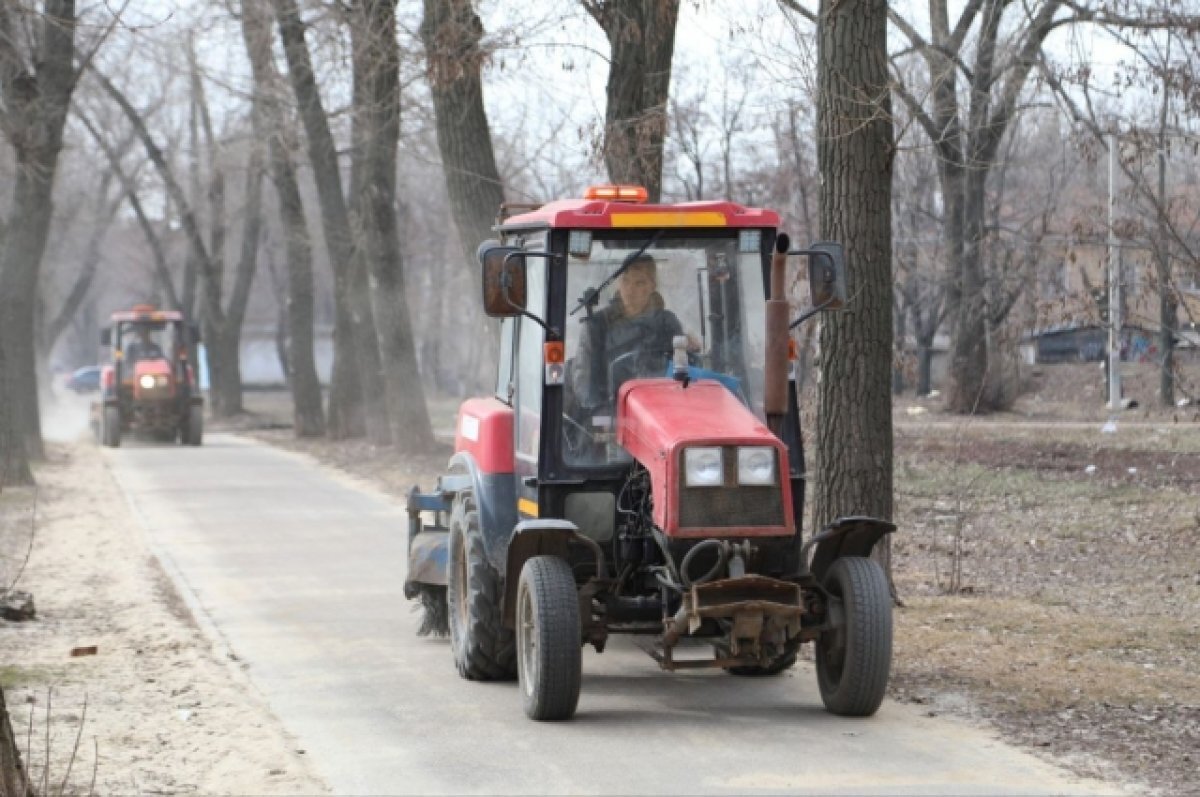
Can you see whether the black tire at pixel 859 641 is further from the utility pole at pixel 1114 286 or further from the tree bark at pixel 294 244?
the tree bark at pixel 294 244

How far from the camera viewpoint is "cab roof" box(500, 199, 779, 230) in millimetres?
9453

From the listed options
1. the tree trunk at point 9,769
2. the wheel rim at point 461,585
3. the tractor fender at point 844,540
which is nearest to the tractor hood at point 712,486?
the tractor fender at point 844,540

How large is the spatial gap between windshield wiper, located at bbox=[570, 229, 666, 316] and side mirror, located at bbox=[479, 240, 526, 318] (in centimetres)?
42

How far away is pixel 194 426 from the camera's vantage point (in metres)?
34.7

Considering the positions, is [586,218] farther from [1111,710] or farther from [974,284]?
[974,284]

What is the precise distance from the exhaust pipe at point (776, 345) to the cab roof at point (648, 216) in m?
0.38

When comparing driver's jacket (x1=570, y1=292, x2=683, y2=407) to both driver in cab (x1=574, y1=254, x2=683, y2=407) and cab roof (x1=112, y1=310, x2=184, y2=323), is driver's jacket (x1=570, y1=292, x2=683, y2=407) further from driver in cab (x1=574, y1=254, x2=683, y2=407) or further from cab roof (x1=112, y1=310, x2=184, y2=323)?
cab roof (x1=112, y1=310, x2=184, y2=323)

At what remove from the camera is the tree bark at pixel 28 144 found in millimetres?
23781

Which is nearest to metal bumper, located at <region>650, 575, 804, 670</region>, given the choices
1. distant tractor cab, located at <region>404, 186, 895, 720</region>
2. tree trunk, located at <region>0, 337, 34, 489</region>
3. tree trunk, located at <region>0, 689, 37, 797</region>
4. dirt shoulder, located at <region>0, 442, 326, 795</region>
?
distant tractor cab, located at <region>404, 186, 895, 720</region>

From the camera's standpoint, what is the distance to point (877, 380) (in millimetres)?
12047

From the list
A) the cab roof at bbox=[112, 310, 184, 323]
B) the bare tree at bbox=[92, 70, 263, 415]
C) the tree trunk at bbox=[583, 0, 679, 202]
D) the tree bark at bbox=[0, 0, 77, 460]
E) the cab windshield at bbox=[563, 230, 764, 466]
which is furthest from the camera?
the bare tree at bbox=[92, 70, 263, 415]

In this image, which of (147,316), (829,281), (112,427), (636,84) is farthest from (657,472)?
(147,316)

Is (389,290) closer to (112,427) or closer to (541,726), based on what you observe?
(112,427)

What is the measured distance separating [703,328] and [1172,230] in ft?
22.0
